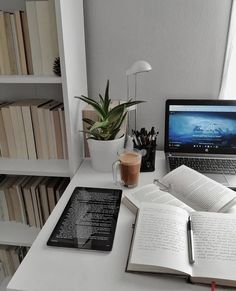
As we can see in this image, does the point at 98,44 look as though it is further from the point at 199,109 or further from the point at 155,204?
the point at 155,204

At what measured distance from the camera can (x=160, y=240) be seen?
2.27 ft

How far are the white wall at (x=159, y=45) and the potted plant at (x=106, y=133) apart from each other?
0.22 metres

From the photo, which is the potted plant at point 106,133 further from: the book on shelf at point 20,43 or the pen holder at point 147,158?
the book on shelf at point 20,43

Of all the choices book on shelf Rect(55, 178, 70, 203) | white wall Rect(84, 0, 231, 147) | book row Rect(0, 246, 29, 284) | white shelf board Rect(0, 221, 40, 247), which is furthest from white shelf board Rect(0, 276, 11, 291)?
white wall Rect(84, 0, 231, 147)

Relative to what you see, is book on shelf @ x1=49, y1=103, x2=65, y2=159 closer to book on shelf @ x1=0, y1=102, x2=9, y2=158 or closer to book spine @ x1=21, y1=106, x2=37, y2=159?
book spine @ x1=21, y1=106, x2=37, y2=159

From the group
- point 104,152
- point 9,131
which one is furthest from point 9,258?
point 104,152

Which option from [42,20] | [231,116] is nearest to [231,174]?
[231,116]

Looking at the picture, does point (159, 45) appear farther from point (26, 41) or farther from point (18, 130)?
point (18, 130)

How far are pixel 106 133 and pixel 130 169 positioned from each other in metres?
0.22

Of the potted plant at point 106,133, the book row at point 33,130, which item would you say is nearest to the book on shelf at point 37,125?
the book row at point 33,130

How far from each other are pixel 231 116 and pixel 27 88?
3.21 ft

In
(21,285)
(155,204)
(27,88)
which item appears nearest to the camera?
(21,285)

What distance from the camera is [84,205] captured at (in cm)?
90

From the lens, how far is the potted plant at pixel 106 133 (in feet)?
3.60
